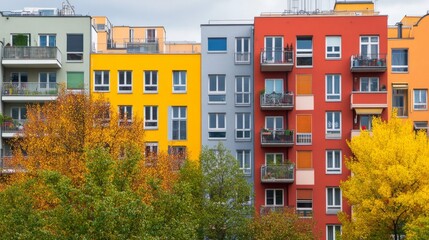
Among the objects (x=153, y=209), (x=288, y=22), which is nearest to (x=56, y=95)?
(x=288, y=22)

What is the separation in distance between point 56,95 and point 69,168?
1501cm

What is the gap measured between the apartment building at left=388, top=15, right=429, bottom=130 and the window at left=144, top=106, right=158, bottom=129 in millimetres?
17613

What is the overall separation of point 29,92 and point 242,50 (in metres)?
16.2

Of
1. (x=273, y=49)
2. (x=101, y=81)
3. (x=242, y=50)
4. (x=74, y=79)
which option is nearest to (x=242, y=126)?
(x=242, y=50)

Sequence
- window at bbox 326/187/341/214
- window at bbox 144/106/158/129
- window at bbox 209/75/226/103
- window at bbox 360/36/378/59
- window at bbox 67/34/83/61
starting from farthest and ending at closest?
1. window at bbox 67/34/83/61
2. window at bbox 144/106/158/129
3. window at bbox 209/75/226/103
4. window at bbox 360/36/378/59
5. window at bbox 326/187/341/214

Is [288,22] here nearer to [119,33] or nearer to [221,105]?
[221,105]

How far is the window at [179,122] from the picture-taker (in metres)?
73.9

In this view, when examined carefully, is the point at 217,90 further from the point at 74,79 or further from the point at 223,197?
the point at 223,197

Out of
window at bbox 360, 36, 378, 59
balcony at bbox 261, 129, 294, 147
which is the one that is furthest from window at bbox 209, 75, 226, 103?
window at bbox 360, 36, 378, 59

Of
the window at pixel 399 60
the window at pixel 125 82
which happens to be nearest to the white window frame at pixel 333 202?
the window at pixel 399 60

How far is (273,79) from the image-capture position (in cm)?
7275

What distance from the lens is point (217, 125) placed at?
73.6 m

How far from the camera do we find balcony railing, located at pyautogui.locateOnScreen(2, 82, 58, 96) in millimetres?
73125

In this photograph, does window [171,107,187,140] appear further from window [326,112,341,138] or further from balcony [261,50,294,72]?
window [326,112,341,138]
